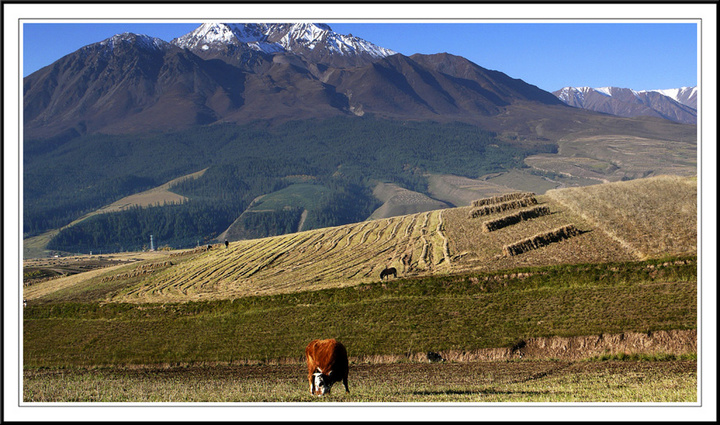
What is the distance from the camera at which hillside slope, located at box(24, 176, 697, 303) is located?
2397 inches

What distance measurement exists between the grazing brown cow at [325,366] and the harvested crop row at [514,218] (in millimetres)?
49751

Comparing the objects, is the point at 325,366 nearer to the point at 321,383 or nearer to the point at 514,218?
the point at 321,383

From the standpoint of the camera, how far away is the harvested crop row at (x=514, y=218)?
73.5 metres

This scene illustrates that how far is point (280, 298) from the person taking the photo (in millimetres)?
58719

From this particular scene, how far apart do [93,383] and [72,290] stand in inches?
1918

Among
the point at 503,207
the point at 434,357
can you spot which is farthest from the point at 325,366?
the point at 503,207

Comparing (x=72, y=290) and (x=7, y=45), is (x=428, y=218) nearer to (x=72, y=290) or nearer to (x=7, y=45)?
(x=72, y=290)

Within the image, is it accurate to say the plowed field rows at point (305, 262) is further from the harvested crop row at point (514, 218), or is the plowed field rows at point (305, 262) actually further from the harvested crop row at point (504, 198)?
Result: the harvested crop row at point (504, 198)

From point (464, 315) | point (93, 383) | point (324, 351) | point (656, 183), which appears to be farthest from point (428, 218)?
point (324, 351)

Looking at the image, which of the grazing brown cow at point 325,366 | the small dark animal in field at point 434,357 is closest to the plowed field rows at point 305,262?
the small dark animal in field at point 434,357

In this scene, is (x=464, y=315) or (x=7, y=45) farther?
(x=464, y=315)

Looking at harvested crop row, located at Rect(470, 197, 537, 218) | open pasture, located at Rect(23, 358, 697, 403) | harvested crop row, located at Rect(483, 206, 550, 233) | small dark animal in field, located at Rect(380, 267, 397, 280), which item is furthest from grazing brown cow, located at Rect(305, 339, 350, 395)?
harvested crop row, located at Rect(470, 197, 537, 218)

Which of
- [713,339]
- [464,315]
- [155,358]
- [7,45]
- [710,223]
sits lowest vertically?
[155,358]

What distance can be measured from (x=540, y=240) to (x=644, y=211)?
576 inches
